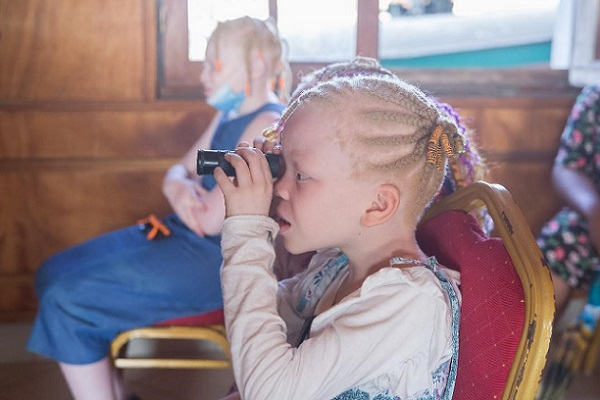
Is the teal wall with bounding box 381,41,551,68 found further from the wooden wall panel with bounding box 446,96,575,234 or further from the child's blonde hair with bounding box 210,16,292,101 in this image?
the child's blonde hair with bounding box 210,16,292,101

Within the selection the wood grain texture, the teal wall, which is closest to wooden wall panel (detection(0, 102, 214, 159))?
the wood grain texture

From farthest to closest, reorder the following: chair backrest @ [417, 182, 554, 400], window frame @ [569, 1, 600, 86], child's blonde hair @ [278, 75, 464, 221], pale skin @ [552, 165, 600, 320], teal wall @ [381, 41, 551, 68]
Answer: teal wall @ [381, 41, 551, 68] → window frame @ [569, 1, 600, 86] → pale skin @ [552, 165, 600, 320] → child's blonde hair @ [278, 75, 464, 221] → chair backrest @ [417, 182, 554, 400]

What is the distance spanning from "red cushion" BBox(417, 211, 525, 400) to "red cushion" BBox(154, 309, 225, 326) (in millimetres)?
733

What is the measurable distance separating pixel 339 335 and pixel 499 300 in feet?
0.71

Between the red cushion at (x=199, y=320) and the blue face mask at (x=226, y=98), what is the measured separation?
20.9 inches

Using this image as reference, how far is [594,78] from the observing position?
2.46 meters

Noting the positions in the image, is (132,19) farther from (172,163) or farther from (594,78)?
(594,78)

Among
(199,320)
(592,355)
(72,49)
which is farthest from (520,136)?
(72,49)

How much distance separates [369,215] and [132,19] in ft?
5.27

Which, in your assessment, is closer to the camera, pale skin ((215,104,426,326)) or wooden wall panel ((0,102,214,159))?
pale skin ((215,104,426,326))

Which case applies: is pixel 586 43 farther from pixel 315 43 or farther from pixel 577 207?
pixel 315 43

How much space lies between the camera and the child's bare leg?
1.66m

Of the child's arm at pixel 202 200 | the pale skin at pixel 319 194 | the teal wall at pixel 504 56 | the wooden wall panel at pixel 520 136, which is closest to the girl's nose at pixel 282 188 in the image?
the pale skin at pixel 319 194

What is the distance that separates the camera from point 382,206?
3.34 ft
